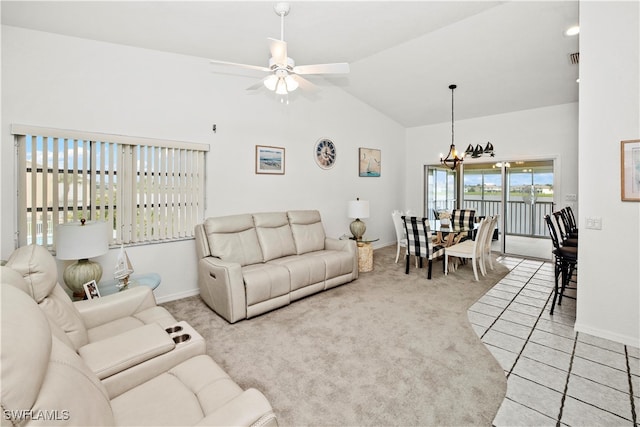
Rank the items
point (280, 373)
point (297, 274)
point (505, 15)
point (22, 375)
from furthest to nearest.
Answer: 1. point (297, 274)
2. point (505, 15)
3. point (280, 373)
4. point (22, 375)

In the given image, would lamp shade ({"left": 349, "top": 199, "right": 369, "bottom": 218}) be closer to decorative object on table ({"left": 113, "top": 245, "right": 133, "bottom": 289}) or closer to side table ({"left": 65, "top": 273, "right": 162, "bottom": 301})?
side table ({"left": 65, "top": 273, "right": 162, "bottom": 301})

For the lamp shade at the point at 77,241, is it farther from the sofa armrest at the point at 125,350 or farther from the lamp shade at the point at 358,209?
the lamp shade at the point at 358,209

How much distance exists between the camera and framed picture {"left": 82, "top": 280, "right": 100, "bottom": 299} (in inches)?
95.6

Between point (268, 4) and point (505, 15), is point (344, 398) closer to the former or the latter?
point (268, 4)

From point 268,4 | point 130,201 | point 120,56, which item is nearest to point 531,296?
point 268,4

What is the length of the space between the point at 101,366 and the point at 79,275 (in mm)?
1570

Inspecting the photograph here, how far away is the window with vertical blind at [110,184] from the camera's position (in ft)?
9.08

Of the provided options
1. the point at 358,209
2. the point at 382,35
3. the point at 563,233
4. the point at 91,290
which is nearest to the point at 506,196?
the point at 563,233

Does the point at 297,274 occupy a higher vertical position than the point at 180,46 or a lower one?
lower

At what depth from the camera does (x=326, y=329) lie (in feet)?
9.46

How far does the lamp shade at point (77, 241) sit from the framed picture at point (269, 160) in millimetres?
2295

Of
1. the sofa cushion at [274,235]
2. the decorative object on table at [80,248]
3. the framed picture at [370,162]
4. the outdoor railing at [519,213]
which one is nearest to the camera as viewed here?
the decorative object on table at [80,248]

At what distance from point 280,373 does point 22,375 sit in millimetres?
1732

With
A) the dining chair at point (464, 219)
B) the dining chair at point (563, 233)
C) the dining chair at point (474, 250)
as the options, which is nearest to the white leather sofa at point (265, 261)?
the dining chair at point (474, 250)
